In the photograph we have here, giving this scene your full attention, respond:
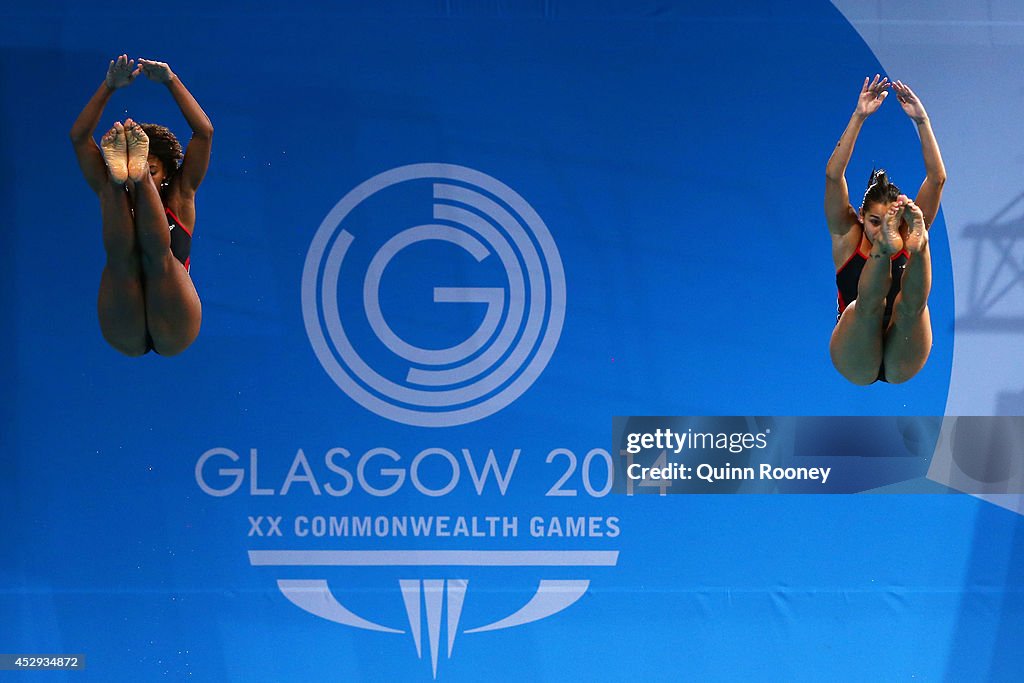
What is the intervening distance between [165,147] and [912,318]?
2743 millimetres

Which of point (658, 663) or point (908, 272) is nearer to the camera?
point (908, 272)

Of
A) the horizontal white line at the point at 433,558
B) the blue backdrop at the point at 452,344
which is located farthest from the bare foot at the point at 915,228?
the horizontal white line at the point at 433,558

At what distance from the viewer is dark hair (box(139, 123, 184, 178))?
135 inches

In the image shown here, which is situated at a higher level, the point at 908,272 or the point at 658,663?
the point at 908,272

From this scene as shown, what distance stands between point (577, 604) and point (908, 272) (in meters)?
1.69

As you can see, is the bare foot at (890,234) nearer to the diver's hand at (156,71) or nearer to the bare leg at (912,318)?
the bare leg at (912,318)

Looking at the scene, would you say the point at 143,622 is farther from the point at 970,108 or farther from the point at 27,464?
the point at 970,108

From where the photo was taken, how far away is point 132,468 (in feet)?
11.8

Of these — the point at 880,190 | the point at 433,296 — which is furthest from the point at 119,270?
the point at 880,190

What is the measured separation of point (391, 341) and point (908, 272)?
6.12ft

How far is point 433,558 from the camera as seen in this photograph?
142 inches

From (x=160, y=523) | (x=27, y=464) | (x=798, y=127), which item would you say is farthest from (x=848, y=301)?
(x=27, y=464)

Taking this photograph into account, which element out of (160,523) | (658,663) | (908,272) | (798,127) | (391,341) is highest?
(798,127)

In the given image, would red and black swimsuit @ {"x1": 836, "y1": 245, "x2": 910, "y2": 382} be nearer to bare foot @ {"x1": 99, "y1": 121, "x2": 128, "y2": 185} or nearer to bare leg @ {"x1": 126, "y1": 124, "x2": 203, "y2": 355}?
bare leg @ {"x1": 126, "y1": 124, "x2": 203, "y2": 355}
